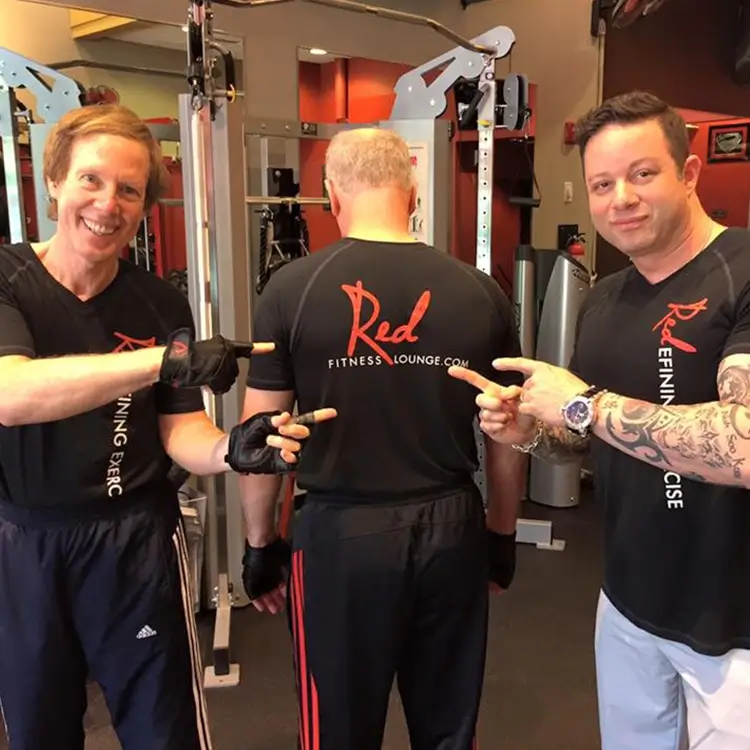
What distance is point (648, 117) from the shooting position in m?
1.49

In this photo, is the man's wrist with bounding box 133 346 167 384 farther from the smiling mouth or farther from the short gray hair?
the smiling mouth

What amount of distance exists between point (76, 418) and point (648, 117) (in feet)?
3.95

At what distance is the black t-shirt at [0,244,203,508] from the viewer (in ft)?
4.91

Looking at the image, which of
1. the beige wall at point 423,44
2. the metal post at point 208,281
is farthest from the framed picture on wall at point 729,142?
the metal post at point 208,281

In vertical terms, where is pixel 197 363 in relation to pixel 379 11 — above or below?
below

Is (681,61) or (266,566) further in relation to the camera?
(681,61)

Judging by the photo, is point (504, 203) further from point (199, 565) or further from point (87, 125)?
point (87, 125)

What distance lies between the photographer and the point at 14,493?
60.0 inches

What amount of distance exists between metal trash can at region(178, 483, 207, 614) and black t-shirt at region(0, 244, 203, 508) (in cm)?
147

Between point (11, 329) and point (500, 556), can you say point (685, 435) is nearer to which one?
point (500, 556)

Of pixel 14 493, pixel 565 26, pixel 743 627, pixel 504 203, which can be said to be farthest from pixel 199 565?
pixel 565 26

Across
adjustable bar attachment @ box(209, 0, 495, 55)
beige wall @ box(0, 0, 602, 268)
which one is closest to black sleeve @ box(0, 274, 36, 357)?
adjustable bar attachment @ box(209, 0, 495, 55)

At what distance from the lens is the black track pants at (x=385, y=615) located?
1592 mm

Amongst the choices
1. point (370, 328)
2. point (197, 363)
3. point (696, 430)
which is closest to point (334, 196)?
point (370, 328)
